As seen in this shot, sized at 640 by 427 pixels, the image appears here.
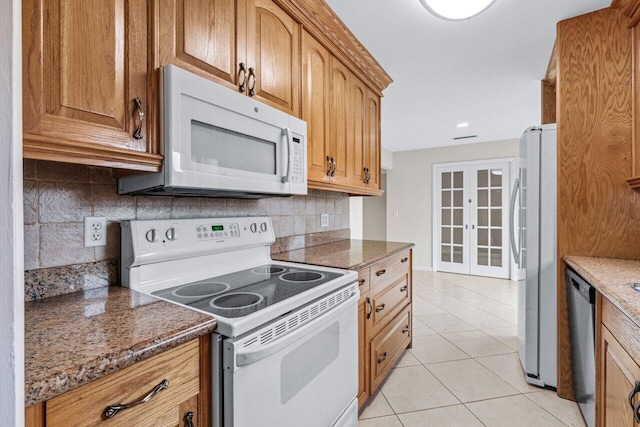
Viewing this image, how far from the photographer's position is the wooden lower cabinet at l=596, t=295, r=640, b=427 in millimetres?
1001

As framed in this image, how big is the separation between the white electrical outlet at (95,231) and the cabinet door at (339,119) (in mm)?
1284

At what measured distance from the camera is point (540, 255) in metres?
2.05

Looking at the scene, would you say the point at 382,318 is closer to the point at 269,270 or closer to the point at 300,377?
the point at 269,270

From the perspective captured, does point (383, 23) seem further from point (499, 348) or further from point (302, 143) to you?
point (499, 348)

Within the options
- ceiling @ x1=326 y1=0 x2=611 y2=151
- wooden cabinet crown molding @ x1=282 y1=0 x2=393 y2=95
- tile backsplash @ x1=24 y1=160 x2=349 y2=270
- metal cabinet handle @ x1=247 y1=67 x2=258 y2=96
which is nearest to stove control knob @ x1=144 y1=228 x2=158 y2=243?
tile backsplash @ x1=24 y1=160 x2=349 y2=270

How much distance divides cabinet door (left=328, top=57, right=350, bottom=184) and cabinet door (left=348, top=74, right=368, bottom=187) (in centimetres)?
7

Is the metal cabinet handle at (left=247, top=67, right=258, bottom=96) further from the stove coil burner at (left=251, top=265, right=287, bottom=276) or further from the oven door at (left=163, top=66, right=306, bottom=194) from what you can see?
the stove coil burner at (left=251, top=265, right=287, bottom=276)

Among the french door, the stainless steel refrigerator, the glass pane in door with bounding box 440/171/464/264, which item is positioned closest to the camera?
the stainless steel refrigerator

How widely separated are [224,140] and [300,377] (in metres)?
0.94

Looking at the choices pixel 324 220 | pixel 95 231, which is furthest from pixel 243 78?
pixel 324 220

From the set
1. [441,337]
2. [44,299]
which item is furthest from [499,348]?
[44,299]

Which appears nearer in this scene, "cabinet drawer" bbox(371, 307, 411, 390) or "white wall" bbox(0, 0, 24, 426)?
"white wall" bbox(0, 0, 24, 426)

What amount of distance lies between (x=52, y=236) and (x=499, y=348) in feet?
9.93

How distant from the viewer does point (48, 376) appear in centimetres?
56
